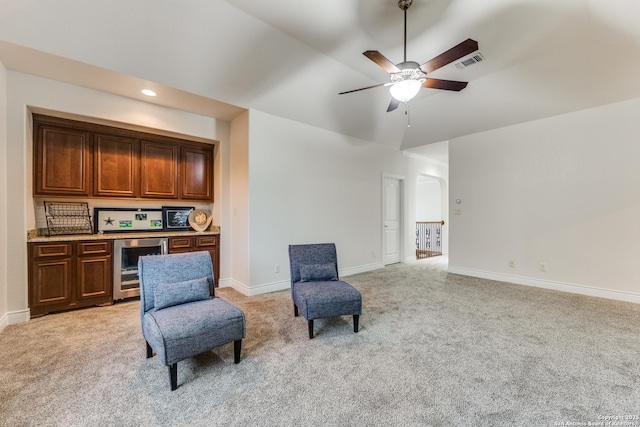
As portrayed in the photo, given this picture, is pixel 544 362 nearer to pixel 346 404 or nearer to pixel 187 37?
pixel 346 404

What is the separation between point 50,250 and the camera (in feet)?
10.2

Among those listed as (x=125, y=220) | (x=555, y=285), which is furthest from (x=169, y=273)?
(x=555, y=285)

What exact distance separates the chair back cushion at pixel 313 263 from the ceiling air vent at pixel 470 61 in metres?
2.99

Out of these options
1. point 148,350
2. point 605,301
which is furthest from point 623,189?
point 148,350

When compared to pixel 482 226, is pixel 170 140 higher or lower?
higher

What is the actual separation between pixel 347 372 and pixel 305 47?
135 inches

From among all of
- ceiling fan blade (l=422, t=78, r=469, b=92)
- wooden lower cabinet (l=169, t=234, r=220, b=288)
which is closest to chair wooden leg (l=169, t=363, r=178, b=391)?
wooden lower cabinet (l=169, t=234, r=220, b=288)

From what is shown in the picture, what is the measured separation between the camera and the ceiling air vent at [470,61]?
10.9 ft

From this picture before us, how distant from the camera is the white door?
19.8 ft

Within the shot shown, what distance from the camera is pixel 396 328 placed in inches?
111

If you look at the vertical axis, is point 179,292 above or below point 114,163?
below

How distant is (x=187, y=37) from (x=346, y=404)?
3.58 metres

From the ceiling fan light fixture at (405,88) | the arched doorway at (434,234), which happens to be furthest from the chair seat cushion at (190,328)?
the arched doorway at (434,234)

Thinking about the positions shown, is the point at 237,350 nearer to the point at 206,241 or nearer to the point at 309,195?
the point at 206,241
